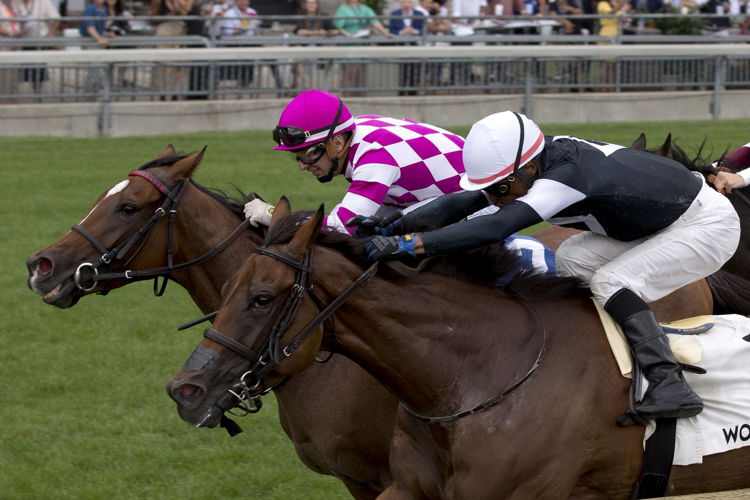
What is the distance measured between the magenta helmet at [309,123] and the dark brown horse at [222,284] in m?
0.49

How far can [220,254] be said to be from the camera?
5.33 m

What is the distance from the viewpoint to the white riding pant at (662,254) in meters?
4.53

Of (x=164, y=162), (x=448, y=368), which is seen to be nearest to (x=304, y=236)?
(x=448, y=368)

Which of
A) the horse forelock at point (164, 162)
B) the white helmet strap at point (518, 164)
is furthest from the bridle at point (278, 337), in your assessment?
the horse forelock at point (164, 162)

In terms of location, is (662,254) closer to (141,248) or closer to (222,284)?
(222,284)

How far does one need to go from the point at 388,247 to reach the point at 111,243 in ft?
5.53

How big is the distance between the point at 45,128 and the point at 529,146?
11387mm

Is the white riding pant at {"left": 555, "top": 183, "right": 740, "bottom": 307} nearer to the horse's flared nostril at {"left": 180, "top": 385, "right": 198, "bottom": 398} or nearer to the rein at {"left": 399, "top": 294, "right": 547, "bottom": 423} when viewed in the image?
the rein at {"left": 399, "top": 294, "right": 547, "bottom": 423}

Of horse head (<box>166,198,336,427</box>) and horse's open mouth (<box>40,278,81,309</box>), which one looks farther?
horse's open mouth (<box>40,278,81,309</box>)

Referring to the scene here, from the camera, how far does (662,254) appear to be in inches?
180

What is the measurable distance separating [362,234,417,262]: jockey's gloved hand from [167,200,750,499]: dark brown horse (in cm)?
7

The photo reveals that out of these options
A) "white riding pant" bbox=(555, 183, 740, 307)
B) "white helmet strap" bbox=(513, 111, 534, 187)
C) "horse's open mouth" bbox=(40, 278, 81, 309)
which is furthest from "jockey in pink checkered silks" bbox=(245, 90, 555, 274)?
"horse's open mouth" bbox=(40, 278, 81, 309)

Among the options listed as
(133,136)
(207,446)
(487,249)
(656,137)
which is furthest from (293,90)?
(487,249)

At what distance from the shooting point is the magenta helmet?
5141 mm
